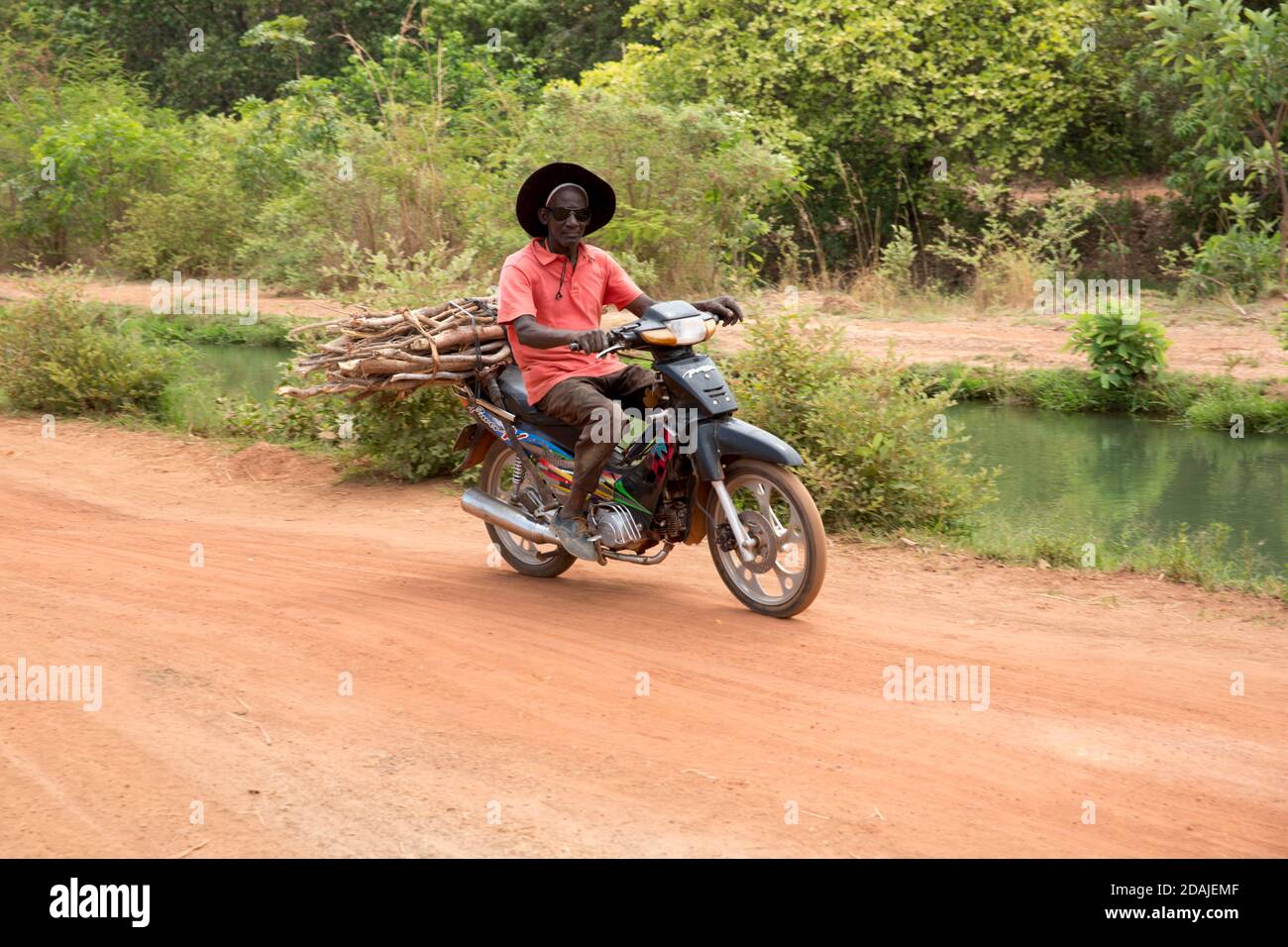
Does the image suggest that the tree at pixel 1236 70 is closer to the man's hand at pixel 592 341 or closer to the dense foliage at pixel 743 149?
the dense foliage at pixel 743 149

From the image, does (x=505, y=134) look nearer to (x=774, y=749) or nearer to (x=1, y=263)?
(x=1, y=263)

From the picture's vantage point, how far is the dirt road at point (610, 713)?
156 inches

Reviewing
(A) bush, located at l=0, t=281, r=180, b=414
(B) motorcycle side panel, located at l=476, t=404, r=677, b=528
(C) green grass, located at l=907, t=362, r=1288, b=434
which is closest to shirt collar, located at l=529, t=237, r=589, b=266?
(B) motorcycle side panel, located at l=476, t=404, r=677, b=528

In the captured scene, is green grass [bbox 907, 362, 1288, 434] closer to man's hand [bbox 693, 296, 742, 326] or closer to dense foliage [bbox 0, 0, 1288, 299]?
dense foliage [bbox 0, 0, 1288, 299]

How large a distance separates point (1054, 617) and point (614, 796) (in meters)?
3.35

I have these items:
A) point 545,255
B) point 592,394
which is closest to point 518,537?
point 592,394

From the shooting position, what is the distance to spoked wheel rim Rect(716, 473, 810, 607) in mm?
5984

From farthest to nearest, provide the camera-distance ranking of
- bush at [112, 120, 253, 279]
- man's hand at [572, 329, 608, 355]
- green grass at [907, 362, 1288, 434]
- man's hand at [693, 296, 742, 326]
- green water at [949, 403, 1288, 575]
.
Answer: bush at [112, 120, 253, 279] → green grass at [907, 362, 1288, 434] → green water at [949, 403, 1288, 575] → man's hand at [693, 296, 742, 326] → man's hand at [572, 329, 608, 355]

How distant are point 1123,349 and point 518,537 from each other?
29.8 ft

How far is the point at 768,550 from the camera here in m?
6.12

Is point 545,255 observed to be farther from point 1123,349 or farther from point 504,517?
point 1123,349

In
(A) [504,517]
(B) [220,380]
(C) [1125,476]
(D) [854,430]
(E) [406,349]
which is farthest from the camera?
(B) [220,380]

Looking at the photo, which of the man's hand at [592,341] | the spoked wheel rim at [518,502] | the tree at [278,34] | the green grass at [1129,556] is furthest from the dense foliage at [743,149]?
the man's hand at [592,341]

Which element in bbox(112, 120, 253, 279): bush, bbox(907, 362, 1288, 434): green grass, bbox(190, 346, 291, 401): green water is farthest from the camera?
bbox(112, 120, 253, 279): bush
